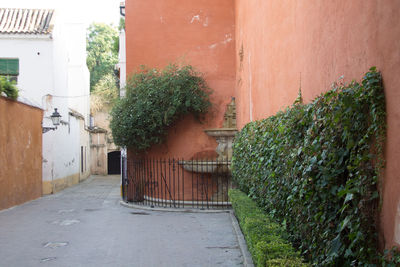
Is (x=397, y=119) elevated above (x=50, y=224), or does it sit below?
above

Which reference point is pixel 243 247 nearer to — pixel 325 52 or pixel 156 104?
pixel 325 52

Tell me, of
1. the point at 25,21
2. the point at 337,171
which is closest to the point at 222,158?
the point at 337,171

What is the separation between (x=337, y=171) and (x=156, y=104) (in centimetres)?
995

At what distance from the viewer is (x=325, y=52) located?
420cm

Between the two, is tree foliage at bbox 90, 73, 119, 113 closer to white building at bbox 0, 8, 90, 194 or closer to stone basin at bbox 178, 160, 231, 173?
white building at bbox 0, 8, 90, 194

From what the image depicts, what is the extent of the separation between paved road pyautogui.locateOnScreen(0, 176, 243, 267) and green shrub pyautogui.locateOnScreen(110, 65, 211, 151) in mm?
2489

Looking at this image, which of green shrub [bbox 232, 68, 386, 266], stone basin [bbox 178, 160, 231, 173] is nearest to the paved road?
stone basin [bbox 178, 160, 231, 173]

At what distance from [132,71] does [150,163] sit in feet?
11.0

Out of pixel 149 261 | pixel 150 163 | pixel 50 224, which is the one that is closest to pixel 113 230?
pixel 50 224

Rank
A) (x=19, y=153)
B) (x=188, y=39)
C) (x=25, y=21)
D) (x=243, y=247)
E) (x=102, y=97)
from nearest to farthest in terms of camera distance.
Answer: (x=243, y=247), (x=19, y=153), (x=188, y=39), (x=25, y=21), (x=102, y=97)

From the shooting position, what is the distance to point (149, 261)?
603 cm

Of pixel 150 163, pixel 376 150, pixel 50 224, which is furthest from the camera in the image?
pixel 150 163

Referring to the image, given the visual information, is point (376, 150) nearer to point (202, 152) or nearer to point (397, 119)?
point (397, 119)

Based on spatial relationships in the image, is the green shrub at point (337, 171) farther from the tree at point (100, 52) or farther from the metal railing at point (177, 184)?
the tree at point (100, 52)
